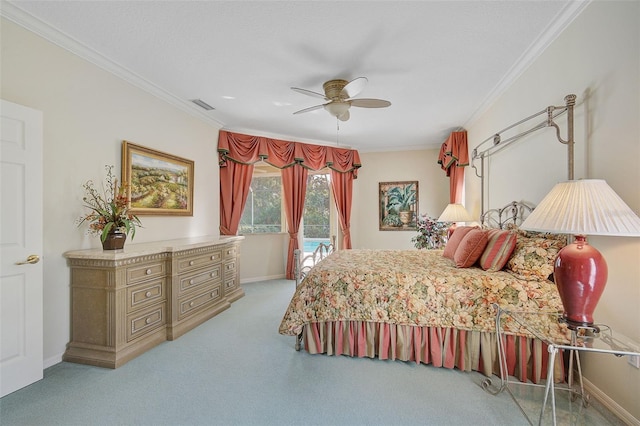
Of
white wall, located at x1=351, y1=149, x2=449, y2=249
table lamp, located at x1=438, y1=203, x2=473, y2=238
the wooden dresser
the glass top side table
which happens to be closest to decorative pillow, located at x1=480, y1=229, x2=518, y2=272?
the glass top side table

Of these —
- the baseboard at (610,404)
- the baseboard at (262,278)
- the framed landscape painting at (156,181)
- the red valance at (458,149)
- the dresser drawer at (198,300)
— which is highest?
the red valance at (458,149)

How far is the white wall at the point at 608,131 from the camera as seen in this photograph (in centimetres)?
156

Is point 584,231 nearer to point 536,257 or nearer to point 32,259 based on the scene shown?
point 536,257

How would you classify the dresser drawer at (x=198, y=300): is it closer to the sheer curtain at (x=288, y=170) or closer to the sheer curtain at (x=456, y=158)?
the sheer curtain at (x=288, y=170)

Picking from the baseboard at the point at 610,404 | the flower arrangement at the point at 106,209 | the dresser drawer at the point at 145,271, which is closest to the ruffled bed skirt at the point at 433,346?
the baseboard at the point at 610,404

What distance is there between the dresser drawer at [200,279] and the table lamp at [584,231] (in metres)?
3.17

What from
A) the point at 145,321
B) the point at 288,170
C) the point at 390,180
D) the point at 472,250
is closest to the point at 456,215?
the point at 472,250

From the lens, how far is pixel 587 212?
1424 millimetres

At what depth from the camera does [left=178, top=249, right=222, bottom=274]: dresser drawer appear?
2.93 meters

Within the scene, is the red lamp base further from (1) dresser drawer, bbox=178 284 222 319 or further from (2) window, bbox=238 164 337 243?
(2) window, bbox=238 164 337 243

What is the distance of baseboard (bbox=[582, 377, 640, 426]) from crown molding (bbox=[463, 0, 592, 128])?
102 inches

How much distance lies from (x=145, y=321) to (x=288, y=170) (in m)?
3.30

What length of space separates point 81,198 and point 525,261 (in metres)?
3.80

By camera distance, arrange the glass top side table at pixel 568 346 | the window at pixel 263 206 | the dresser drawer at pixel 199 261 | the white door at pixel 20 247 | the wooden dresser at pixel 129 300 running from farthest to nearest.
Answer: the window at pixel 263 206 → the dresser drawer at pixel 199 261 → the wooden dresser at pixel 129 300 → the white door at pixel 20 247 → the glass top side table at pixel 568 346
